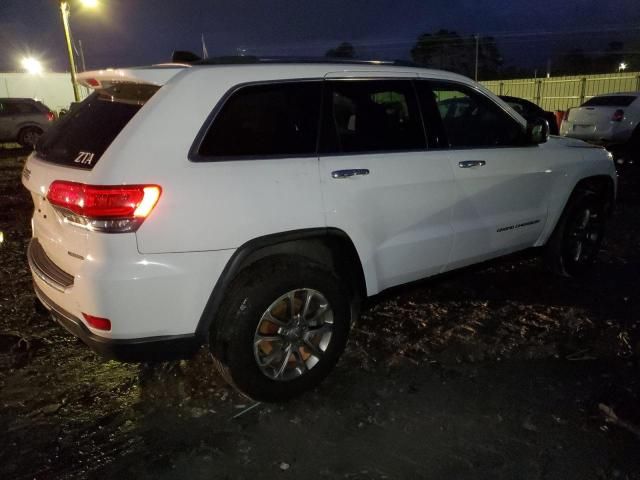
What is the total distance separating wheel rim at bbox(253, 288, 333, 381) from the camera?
2934 millimetres

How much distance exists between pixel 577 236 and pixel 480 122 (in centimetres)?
160

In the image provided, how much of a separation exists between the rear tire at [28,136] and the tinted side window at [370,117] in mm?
16739

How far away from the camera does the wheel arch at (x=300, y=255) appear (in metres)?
2.65

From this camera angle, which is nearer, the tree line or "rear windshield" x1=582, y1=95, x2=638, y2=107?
"rear windshield" x1=582, y1=95, x2=638, y2=107

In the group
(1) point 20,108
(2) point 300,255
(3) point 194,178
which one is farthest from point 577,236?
(1) point 20,108

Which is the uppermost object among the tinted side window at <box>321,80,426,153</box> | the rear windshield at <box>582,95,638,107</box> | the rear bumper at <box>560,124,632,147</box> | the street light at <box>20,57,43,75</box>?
the street light at <box>20,57,43,75</box>

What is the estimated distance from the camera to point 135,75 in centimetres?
268

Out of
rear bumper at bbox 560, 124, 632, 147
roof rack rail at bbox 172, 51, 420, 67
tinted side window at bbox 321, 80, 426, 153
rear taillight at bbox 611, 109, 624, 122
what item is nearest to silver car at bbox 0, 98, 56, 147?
rear bumper at bbox 560, 124, 632, 147

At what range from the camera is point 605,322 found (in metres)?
3.98

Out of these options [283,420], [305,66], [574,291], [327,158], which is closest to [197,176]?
[327,158]

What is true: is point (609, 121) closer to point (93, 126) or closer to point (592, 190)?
point (592, 190)

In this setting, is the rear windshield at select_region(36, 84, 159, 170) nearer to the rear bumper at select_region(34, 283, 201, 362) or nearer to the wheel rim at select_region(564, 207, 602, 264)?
the rear bumper at select_region(34, 283, 201, 362)

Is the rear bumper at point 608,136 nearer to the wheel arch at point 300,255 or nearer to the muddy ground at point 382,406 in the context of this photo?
the muddy ground at point 382,406

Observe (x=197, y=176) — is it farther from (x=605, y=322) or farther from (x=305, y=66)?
(x=605, y=322)
